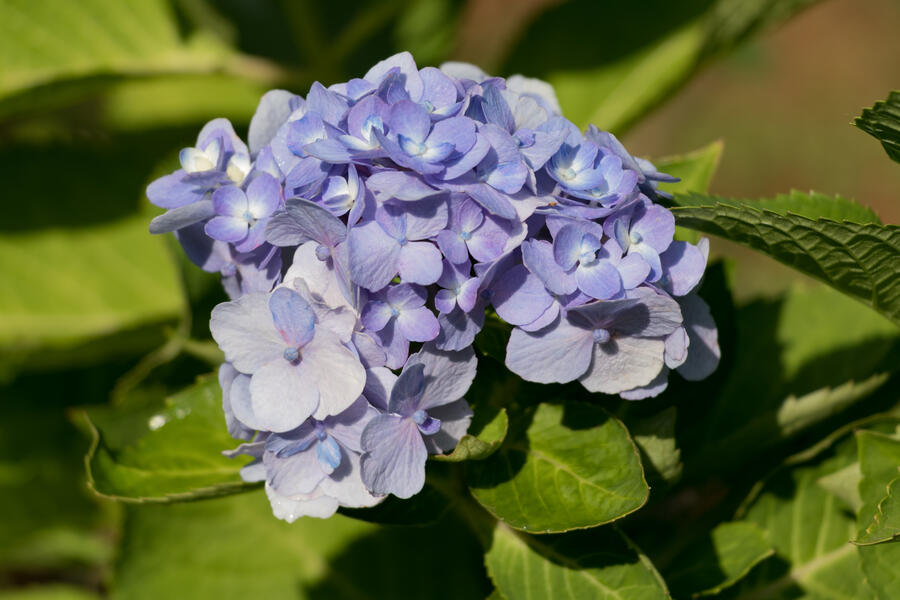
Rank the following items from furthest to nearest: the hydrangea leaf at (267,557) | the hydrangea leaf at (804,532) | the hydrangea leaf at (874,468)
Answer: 1. the hydrangea leaf at (267,557)
2. the hydrangea leaf at (804,532)
3. the hydrangea leaf at (874,468)

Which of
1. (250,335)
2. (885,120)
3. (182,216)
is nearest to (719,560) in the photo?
(885,120)

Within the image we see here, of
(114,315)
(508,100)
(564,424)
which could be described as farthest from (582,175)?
(114,315)

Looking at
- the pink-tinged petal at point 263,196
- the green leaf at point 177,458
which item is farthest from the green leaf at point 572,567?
the pink-tinged petal at point 263,196

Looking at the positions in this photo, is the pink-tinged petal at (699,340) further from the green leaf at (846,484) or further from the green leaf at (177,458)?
the green leaf at (177,458)

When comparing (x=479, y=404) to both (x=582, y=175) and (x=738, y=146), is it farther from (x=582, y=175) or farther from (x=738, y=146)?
(x=738, y=146)

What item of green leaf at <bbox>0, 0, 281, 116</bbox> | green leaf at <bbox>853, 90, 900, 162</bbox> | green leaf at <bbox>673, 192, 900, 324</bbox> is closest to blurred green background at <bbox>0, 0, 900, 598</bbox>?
green leaf at <bbox>0, 0, 281, 116</bbox>

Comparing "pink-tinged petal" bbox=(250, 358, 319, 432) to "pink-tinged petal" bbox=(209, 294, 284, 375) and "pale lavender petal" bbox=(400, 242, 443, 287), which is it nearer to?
"pink-tinged petal" bbox=(209, 294, 284, 375)

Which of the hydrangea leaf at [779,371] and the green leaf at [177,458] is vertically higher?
the hydrangea leaf at [779,371]
